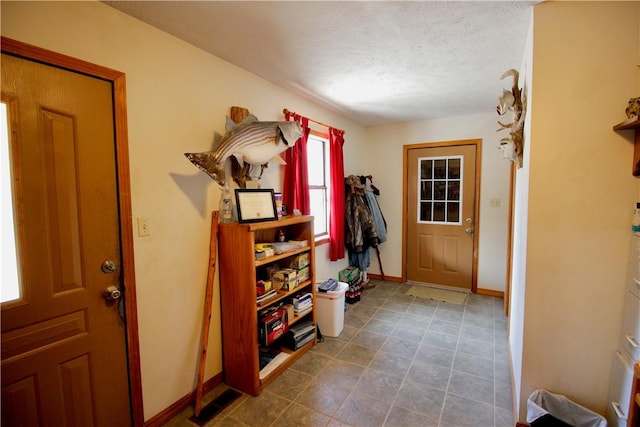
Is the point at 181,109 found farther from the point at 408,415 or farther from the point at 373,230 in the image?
the point at 373,230

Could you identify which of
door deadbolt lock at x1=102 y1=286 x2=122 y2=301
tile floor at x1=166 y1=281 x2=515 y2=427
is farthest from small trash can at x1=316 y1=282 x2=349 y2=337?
door deadbolt lock at x1=102 y1=286 x2=122 y2=301

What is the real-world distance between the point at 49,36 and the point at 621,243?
2.75 meters

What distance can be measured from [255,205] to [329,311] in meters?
1.29

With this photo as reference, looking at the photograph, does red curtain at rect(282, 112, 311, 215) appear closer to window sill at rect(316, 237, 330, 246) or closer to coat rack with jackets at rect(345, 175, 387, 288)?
window sill at rect(316, 237, 330, 246)

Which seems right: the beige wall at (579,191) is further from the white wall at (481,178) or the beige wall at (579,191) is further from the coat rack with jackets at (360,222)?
the coat rack with jackets at (360,222)

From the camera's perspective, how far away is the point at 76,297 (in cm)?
138

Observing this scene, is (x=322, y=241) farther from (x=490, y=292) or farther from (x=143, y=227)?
(x=490, y=292)

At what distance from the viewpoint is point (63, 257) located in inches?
52.2

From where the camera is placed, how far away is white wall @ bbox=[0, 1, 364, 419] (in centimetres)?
142

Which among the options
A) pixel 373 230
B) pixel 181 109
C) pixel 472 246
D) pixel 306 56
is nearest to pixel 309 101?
pixel 306 56

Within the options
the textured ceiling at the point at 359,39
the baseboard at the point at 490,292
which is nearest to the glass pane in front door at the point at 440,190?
the baseboard at the point at 490,292

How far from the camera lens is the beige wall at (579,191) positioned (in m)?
1.32

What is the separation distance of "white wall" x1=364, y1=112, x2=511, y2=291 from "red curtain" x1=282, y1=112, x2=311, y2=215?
1.66 meters

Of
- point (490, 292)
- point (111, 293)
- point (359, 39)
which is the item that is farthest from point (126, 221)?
point (490, 292)
